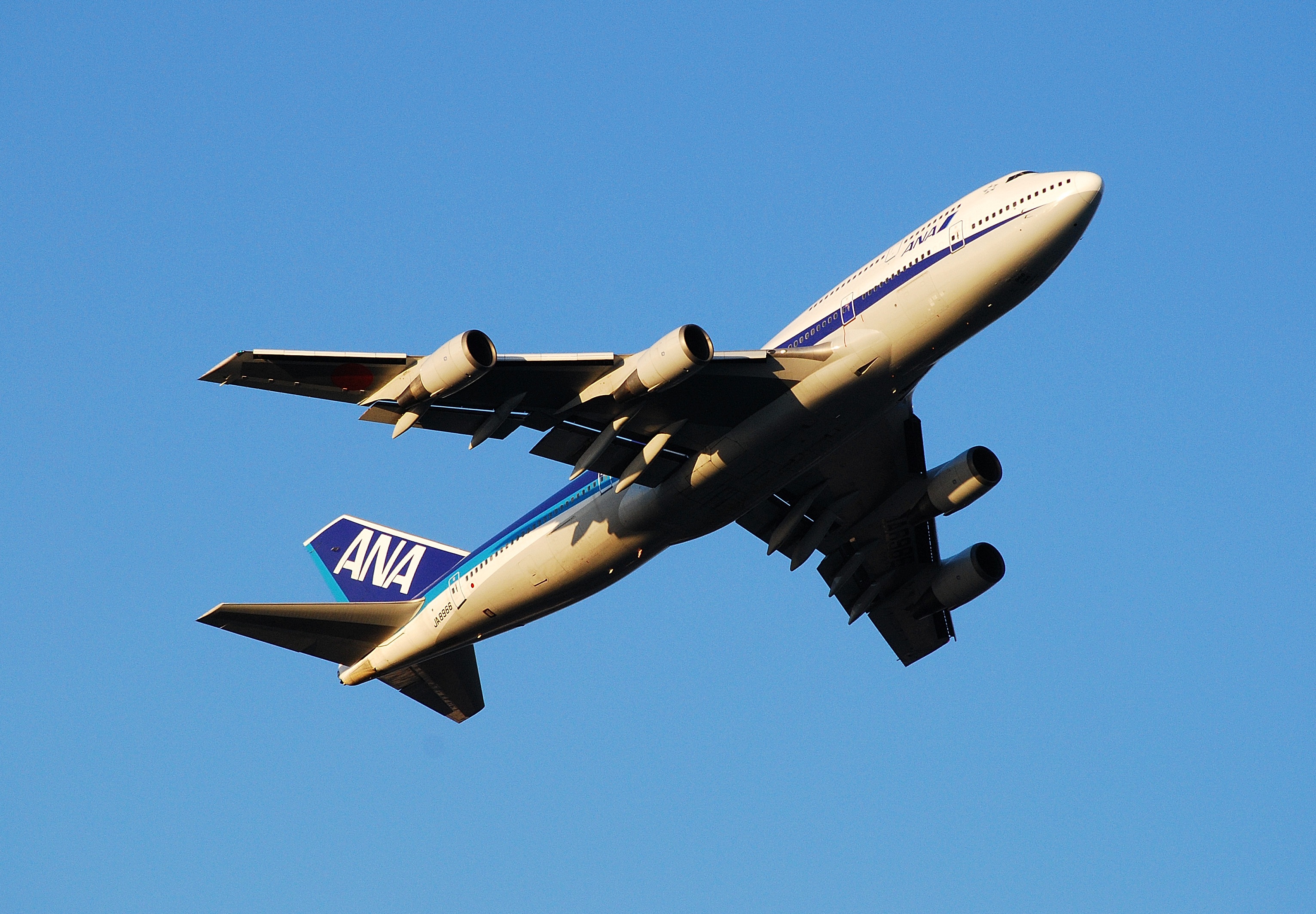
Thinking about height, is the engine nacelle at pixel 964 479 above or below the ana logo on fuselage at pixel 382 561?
below

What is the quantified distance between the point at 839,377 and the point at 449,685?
1654cm

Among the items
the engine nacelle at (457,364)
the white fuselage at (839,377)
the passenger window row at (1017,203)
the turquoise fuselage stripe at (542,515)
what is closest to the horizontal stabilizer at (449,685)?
the turquoise fuselage stripe at (542,515)

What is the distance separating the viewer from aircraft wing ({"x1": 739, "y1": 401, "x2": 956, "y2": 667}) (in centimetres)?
3566

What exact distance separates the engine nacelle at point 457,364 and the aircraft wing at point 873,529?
33.4ft

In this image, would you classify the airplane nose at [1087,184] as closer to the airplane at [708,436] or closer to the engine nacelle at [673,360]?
the airplane at [708,436]

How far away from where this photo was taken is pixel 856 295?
29969 mm

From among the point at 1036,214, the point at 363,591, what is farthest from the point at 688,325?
the point at 363,591

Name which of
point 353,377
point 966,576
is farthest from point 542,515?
point 966,576

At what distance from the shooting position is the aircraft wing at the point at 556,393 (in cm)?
2802

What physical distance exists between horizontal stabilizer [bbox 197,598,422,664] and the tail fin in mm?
1368

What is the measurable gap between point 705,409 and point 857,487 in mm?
7805

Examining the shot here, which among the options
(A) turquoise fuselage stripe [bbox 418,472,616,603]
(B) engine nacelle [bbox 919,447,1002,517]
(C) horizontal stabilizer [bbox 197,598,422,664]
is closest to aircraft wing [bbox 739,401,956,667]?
(B) engine nacelle [bbox 919,447,1002,517]

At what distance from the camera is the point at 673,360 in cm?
2773

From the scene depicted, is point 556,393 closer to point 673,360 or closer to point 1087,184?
point 673,360
